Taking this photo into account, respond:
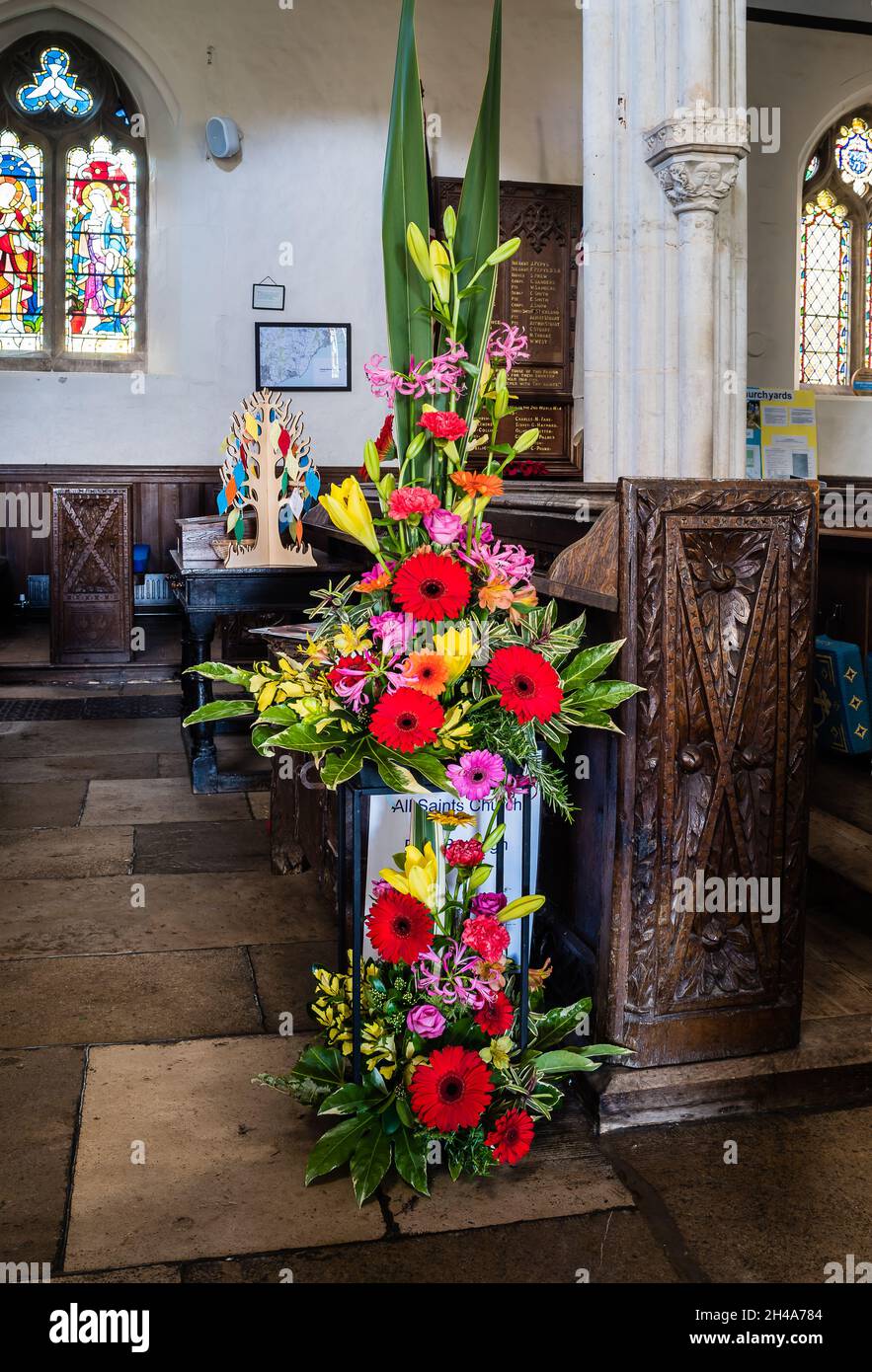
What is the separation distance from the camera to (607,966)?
2.21 m

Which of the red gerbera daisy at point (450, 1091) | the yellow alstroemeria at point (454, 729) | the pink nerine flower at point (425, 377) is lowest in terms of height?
the red gerbera daisy at point (450, 1091)

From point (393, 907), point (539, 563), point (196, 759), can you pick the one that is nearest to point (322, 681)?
point (393, 907)

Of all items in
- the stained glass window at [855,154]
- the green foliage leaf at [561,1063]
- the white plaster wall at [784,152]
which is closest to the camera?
the green foliage leaf at [561,1063]

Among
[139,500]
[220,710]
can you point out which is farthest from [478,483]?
[139,500]

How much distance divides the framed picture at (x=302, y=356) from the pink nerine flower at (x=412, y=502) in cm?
731

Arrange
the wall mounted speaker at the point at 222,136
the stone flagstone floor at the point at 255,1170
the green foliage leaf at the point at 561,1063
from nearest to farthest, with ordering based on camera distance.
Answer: the stone flagstone floor at the point at 255,1170 → the green foliage leaf at the point at 561,1063 → the wall mounted speaker at the point at 222,136

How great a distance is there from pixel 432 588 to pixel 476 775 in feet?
0.96

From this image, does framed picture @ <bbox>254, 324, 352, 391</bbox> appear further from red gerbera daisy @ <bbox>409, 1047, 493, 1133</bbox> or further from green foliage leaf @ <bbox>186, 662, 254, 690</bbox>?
red gerbera daisy @ <bbox>409, 1047, 493, 1133</bbox>

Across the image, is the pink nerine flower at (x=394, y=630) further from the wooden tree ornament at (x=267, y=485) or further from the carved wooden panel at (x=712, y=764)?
the wooden tree ornament at (x=267, y=485)

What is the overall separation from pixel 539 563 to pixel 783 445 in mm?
6180

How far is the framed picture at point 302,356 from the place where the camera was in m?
8.98

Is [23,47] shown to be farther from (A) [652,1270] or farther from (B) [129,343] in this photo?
(A) [652,1270]

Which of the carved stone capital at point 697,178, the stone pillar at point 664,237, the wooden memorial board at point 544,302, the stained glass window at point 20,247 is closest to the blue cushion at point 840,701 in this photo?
the stone pillar at point 664,237

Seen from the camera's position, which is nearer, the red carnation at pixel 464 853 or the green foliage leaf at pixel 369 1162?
the green foliage leaf at pixel 369 1162
